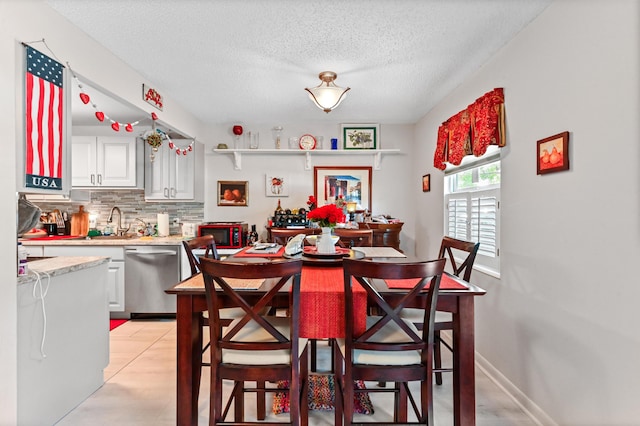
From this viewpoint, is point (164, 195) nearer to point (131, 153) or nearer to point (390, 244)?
point (131, 153)

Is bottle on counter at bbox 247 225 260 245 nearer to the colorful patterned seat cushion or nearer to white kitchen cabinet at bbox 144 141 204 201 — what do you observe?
white kitchen cabinet at bbox 144 141 204 201

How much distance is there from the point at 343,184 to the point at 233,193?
1.53 meters

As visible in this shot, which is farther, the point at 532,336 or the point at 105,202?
the point at 105,202

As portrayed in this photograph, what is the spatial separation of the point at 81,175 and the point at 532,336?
480 centimetres

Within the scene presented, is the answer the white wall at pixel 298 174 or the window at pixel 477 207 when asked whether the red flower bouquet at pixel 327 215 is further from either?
the white wall at pixel 298 174

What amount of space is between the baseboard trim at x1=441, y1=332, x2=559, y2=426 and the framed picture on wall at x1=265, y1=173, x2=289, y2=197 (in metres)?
2.96

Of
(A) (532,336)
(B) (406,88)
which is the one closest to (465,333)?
(A) (532,336)

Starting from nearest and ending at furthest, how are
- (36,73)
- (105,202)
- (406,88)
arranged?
(36,73), (406,88), (105,202)

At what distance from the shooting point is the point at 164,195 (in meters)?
4.14

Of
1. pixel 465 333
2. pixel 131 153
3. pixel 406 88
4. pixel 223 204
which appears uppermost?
pixel 406 88

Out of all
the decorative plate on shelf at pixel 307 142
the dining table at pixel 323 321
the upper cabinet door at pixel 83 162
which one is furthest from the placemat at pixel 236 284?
the upper cabinet door at pixel 83 162

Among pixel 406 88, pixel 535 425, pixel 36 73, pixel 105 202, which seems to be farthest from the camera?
pixel 105 202

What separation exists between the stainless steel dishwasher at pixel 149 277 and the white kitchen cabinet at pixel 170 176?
75 cm

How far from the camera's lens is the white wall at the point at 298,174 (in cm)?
454
